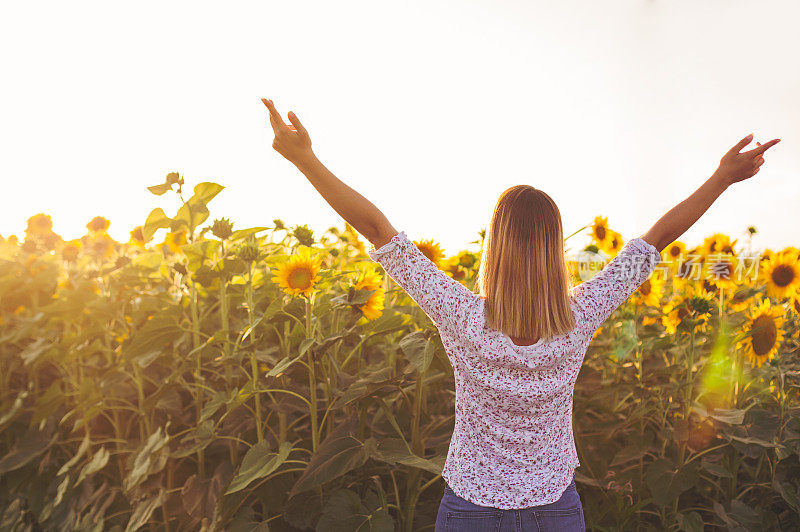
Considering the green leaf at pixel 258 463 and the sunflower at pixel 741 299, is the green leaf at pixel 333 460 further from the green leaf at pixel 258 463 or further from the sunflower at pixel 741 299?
the sunflower at pixel 741 299

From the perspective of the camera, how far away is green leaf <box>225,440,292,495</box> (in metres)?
1.72

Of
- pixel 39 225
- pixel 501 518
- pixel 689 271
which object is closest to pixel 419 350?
pixel 501 518

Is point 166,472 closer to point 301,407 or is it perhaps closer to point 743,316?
point 301,407

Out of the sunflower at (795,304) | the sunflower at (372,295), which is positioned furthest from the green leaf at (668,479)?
the sunflower at (372,295)

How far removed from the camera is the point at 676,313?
249cm

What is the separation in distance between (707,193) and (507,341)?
2.65ft

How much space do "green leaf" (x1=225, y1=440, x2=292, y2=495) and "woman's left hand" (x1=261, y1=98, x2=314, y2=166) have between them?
2.81 feet

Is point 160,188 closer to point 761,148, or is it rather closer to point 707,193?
point 707,193

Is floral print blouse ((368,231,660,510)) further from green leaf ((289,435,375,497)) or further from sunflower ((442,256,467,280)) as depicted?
sunflower ((442,256,467,280))

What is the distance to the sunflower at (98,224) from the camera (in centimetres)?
426

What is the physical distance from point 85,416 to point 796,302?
3.27 metres

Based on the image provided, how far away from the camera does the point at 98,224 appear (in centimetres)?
429

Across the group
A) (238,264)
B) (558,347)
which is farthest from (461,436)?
(238,264)

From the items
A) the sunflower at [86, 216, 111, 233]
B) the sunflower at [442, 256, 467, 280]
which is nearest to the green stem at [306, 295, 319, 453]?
the sunflower at [442, 256, 467, 280]
